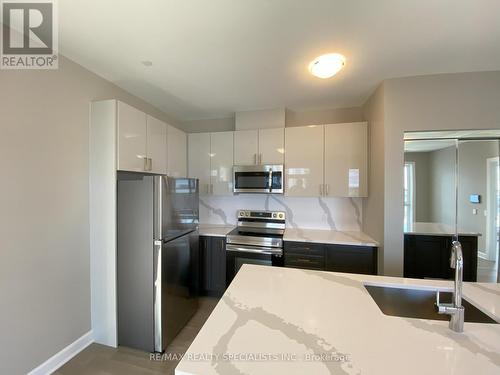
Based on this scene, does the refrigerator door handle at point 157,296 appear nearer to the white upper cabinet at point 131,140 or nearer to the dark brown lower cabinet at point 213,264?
the white upper cabinet at point 131,140

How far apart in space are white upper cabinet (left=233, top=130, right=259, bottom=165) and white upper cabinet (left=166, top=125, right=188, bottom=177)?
0.76 metres

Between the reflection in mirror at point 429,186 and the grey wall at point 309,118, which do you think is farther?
the grey wall at point 309,118

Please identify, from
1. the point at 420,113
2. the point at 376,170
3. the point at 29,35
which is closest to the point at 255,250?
the point at 376,170

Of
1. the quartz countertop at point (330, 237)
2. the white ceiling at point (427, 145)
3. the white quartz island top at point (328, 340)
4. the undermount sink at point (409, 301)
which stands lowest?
the undermount sink at point (409, 301)

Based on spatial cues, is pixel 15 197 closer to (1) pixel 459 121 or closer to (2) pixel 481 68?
(1) pixel 459 121

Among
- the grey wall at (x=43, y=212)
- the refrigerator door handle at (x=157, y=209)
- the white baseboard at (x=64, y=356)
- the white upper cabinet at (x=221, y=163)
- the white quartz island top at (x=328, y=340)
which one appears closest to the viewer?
the white quartz island top at (x=328, y=340)

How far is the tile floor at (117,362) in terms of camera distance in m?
1.74

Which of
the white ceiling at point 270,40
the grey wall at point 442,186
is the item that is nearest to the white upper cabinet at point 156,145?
the white ceiling at point 270,40

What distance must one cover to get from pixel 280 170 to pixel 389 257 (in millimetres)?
1516

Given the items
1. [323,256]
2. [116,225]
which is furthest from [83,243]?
[323,256]

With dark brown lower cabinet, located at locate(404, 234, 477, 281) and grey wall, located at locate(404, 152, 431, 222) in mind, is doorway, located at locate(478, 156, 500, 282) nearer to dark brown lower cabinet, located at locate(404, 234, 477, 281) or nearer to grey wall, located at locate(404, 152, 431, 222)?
dark brown lower cabinet, located at locate(404, 234, 477, 281)

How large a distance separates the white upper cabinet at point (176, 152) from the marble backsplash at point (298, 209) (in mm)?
661

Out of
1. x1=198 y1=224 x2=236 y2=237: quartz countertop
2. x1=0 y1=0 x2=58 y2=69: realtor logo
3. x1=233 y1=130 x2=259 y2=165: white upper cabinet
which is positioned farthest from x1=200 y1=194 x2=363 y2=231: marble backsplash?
x1=0 y1=0 x2=58 y2=69: realtor logo

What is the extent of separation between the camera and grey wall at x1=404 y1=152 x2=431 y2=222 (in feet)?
6.96
